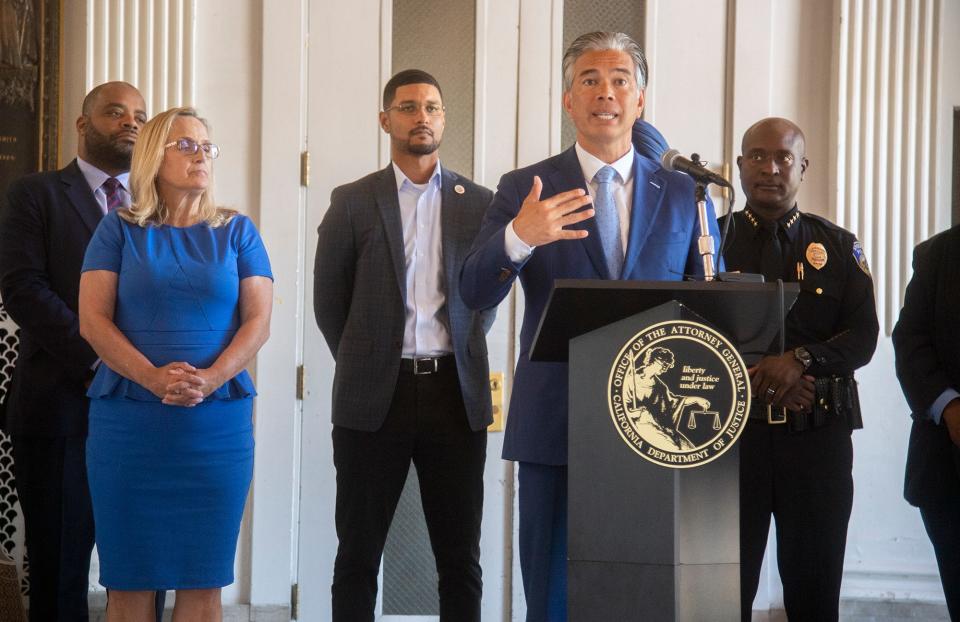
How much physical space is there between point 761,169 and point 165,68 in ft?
7.67

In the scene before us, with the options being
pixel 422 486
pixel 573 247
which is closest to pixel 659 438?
pixel 573 247

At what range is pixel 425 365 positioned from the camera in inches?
125

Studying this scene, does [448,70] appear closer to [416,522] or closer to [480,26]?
[480,26]

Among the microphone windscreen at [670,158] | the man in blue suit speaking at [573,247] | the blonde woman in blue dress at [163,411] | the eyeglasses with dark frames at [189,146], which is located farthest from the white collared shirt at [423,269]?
the microphone windscreen at [670,158]

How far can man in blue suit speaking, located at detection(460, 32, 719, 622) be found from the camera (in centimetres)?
218

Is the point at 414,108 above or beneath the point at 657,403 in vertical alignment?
above

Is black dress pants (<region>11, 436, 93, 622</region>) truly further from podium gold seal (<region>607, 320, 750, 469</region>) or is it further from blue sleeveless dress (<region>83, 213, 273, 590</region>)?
podium gold seal (<region>607, 320, 750, 469</region>)

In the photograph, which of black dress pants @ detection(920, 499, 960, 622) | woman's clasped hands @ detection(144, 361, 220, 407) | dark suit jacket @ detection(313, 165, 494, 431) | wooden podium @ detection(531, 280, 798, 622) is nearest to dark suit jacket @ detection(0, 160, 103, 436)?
woman's clasped hands @ detection(144, 361, 220, 407)

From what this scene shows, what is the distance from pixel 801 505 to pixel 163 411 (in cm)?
→ 188

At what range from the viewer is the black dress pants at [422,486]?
10.3 ft

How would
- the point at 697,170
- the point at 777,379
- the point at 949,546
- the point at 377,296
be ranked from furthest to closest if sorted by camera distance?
the point at 377,296 → the point at 949,546 → the point at 777,379 → the point at 697,170

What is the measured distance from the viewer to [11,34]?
13.2ft

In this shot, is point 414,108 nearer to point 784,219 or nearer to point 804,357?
point 784,219

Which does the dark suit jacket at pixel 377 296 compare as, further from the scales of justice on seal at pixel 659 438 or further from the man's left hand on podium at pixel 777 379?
the scales of justice on seal at pixel 659 438
